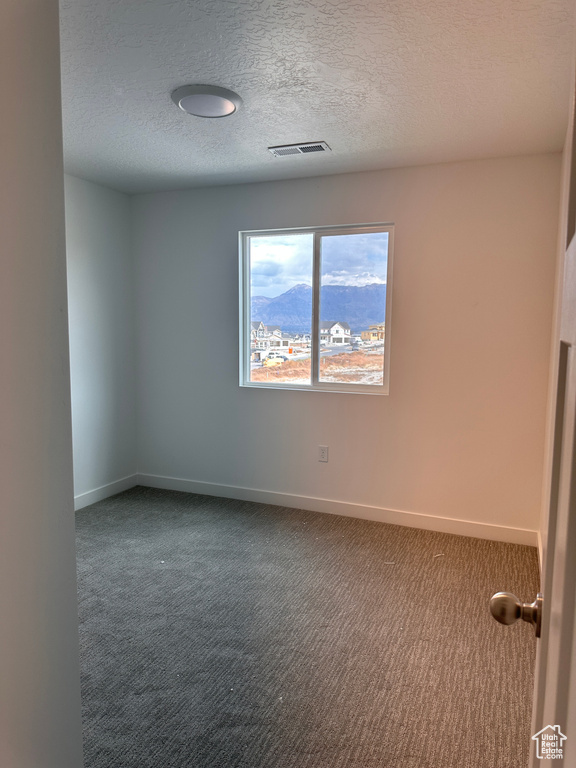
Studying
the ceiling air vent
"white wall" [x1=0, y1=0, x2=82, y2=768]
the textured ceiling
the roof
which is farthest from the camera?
the roof

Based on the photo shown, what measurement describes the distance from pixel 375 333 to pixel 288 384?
2.67 ft

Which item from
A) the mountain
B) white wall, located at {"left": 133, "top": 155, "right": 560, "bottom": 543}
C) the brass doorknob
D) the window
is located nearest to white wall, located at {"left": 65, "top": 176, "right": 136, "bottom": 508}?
white wall, located at {"left": 133, "top": 155, "right": 560, "bottom": 543}

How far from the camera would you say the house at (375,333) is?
12.5 feet

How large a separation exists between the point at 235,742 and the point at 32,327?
163 centimetres

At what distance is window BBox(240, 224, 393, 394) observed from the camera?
379 cm

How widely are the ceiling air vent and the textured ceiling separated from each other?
0.25ft

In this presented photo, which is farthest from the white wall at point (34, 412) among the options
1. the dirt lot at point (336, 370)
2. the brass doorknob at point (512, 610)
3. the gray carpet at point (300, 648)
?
the dirt lot at point (336, 370)

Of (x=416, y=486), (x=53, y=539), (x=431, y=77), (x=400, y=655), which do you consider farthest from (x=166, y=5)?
(x=416, y=486)

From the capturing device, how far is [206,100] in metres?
2.43

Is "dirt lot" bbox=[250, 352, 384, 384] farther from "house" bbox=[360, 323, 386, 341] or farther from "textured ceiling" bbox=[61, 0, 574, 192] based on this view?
"textured ceiling" bbox=[61, 0, 574, 192]

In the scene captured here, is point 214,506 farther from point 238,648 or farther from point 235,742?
point 235,742

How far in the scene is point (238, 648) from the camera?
2.32 metres

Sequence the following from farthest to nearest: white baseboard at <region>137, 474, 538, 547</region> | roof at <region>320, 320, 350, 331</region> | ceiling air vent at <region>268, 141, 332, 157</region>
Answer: roof at <region>320, 320, 350, 331</region>, white baseboard at <region>137, 474, 538, 547</region>, ceiling air vent at <region>268, 141, 332, 157</region>

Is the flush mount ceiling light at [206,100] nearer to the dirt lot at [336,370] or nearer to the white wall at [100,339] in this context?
the white wall at [100,339]
